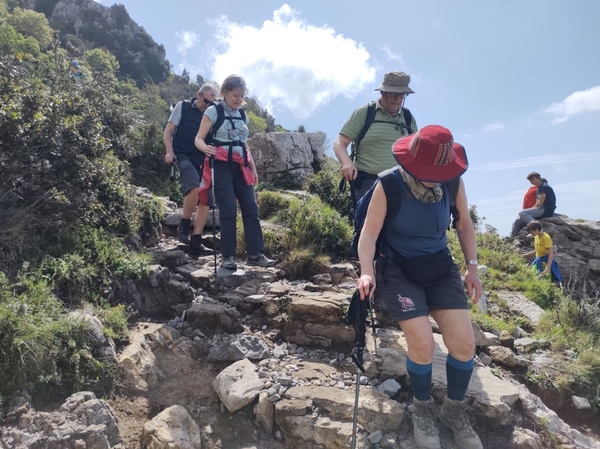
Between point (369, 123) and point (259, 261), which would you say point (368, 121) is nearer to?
point (369, 123)

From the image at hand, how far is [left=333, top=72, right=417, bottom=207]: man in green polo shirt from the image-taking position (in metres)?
4.05

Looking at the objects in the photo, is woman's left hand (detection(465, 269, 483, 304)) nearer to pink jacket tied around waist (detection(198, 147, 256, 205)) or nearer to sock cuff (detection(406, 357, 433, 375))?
sock cuff (detection(406, 357, 433, 375))

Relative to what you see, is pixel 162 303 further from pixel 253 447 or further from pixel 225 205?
pixel 253 447

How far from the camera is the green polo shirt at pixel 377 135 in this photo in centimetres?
406

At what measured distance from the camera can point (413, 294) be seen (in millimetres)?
2676

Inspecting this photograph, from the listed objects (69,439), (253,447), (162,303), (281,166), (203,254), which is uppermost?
(281,166)

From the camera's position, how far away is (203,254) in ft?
19.1

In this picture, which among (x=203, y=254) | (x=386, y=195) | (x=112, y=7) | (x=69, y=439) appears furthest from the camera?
(x=112, y=7)

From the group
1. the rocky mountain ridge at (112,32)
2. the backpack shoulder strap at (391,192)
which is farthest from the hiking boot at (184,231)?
the rocky mountain ridge at (112,32)

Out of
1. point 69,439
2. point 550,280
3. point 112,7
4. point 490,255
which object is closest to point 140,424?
point 69,439

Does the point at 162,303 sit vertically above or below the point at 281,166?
below

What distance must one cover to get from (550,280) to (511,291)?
220 cm

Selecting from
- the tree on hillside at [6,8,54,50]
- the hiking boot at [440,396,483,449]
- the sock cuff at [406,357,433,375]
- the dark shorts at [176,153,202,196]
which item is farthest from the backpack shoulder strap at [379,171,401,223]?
the tree on hillside at [6,8,54,50]

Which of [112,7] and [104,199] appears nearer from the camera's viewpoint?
[104,199]
